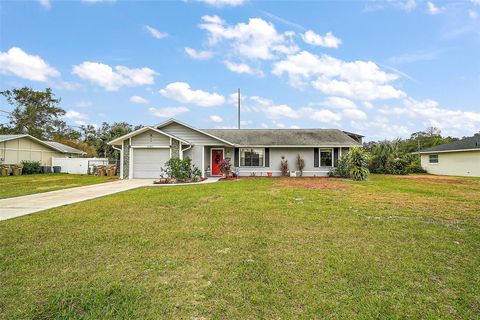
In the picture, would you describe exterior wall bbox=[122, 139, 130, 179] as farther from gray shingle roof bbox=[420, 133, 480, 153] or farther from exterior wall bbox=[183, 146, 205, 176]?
gray shingle roof bbox=[420, 133, 480, 153]

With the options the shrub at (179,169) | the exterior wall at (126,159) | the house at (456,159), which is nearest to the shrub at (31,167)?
the exterior wall at (126,159)

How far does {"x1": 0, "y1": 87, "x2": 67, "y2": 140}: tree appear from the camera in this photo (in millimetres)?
39188

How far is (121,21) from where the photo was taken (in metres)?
16.5

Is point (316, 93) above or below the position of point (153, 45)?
below

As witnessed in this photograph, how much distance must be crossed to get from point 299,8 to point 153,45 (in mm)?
10446

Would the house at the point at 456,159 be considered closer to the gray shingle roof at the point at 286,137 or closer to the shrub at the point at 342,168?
the gray shingle roof at the point at 286,137

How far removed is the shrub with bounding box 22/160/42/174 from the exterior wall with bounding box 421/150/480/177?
127ft

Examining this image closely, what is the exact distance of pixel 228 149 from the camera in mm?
20125

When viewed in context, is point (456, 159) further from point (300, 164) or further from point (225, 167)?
point (225, 167)

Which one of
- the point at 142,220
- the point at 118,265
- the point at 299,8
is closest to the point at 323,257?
the point at 118,265

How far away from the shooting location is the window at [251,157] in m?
20.2

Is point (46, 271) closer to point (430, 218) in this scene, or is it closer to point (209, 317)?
point (209, 317)

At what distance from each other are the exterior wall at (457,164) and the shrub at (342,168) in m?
12.1

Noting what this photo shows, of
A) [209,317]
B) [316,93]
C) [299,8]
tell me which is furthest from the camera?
[316,93]
